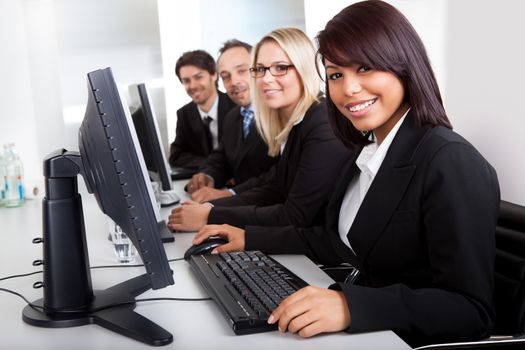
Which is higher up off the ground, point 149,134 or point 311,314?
point 149,134

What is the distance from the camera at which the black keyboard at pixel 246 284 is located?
107 cm

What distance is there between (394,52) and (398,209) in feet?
1.11

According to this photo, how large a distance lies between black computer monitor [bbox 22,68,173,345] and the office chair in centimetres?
77

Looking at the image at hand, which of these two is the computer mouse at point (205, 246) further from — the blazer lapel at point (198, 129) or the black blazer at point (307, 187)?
the blazer lapel at point (198, 129)

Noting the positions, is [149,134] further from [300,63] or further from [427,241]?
[427,241]

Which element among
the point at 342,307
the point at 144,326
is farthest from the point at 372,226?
the point at 144,326

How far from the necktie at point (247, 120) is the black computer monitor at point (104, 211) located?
1852 millimetres

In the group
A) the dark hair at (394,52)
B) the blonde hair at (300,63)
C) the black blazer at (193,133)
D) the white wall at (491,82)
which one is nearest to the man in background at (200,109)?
the black blazer at (193,133)

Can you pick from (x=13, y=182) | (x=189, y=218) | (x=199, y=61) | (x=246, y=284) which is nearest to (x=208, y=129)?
(x=199, y=61)

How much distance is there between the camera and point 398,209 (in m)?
1.25

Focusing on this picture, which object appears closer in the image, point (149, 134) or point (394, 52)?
point (394, 52)

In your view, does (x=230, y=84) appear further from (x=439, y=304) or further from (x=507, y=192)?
(x=439, y=304)

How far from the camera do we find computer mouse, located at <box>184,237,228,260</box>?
159cm

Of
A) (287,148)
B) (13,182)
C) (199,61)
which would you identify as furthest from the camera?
(199,61)
